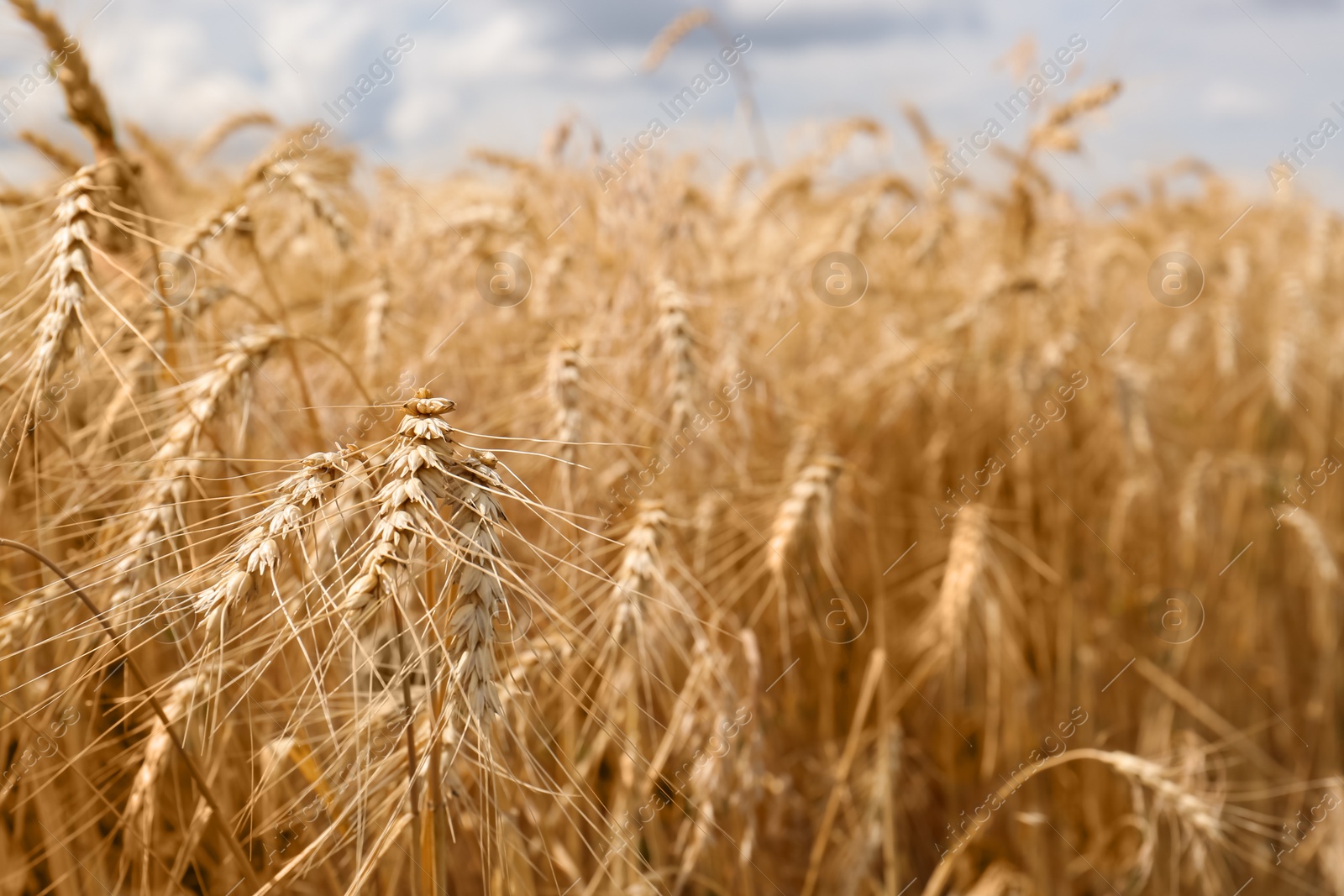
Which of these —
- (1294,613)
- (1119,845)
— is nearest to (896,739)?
(1119,845)

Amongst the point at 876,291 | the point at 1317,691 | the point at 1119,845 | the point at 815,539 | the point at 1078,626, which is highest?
the point at 876,291

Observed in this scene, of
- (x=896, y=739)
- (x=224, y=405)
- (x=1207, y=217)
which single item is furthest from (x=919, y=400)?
(x=1207, y=217)

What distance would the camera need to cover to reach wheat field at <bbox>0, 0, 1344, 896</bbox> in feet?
3.03

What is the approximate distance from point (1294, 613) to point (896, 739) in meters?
2.46

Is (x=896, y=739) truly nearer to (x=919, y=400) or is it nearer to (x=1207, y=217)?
(x=919, y=400)

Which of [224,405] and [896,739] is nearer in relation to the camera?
[224,405]

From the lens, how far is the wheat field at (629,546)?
923 millimetres

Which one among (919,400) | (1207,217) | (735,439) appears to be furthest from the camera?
(1207,217)

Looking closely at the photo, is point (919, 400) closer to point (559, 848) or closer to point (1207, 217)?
point (559, 848)

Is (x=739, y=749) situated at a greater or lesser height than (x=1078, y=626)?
greater

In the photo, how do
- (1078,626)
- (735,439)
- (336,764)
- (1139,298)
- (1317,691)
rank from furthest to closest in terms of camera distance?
(1139,298) < (1317,691) < (1078,626) < (735,439) < (336,764)

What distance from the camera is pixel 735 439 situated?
1.89 m

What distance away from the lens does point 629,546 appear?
1.24 meters

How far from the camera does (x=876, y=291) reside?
9.91 ft
